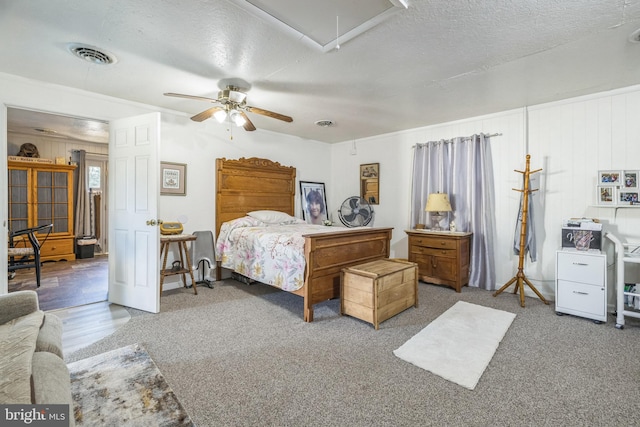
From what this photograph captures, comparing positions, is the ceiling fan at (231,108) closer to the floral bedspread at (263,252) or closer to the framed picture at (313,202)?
the floral bedspread at (263,252)

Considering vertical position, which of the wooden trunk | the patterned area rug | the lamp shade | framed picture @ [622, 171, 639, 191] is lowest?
the patterned area rug

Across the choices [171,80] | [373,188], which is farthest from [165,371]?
[373,188]

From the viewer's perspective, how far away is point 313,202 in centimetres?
539

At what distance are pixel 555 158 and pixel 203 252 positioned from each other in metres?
4.59

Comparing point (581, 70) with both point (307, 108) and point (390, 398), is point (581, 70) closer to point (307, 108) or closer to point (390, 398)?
point (307, 108)

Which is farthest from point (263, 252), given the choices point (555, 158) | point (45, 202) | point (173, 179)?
point (45, 202)

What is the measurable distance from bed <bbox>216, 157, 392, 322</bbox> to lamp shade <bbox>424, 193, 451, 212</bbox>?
81 centimetres

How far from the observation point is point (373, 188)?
16.9 feet

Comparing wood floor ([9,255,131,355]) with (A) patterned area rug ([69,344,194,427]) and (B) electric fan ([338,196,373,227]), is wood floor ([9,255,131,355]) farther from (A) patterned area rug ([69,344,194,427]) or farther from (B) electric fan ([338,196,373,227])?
(B) electric fan ([338,196,373,227])

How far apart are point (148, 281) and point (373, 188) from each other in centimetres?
367

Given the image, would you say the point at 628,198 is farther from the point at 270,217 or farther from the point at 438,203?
the point at 270,217

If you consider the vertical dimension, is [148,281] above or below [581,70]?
below

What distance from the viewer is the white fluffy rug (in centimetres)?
193

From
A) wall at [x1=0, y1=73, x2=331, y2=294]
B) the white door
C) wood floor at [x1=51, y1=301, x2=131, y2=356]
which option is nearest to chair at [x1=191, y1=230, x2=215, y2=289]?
wall at [x1=0, y1=73, x2=331, y2=294]
